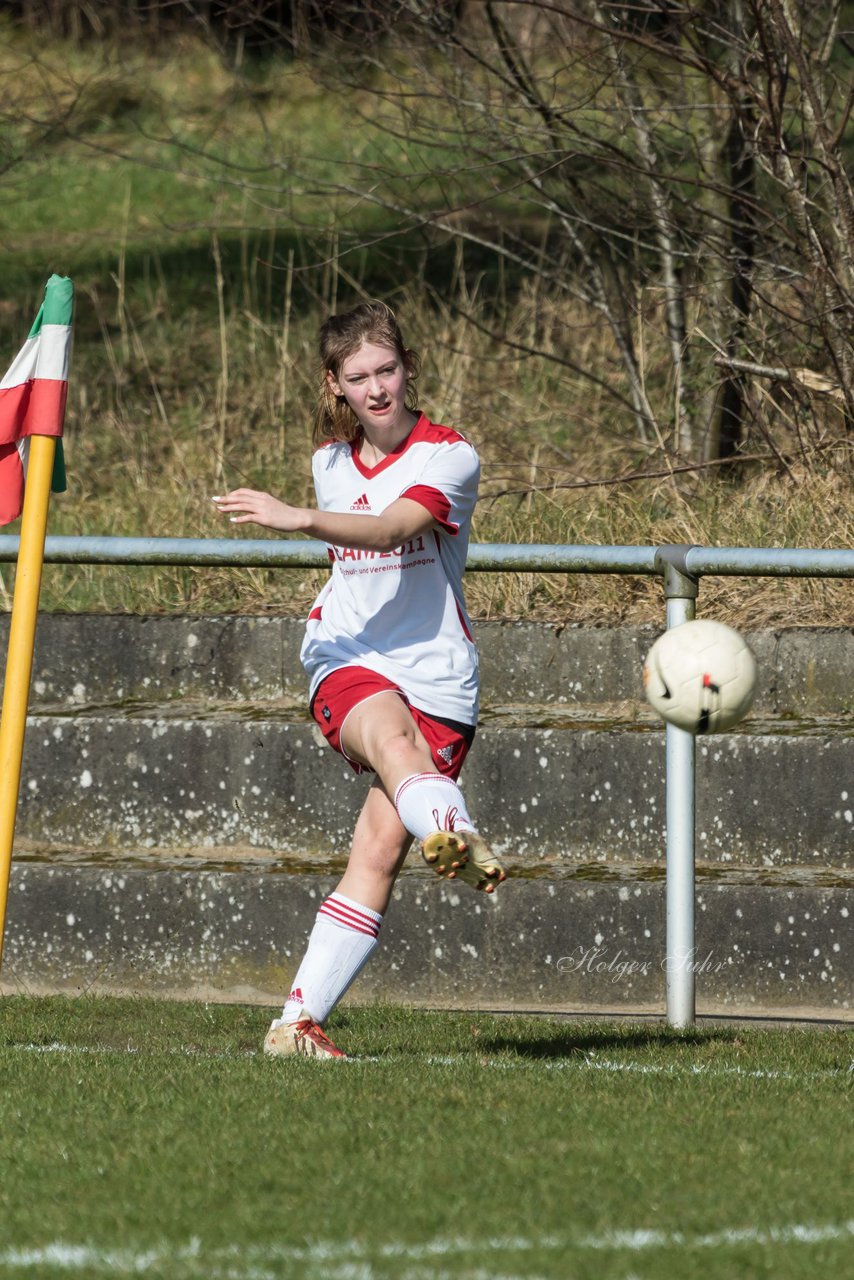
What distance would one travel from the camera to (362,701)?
482 centimetres

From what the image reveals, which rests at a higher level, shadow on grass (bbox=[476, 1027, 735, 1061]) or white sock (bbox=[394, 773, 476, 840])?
white sock (bbox=[394, 773, 476, 840])

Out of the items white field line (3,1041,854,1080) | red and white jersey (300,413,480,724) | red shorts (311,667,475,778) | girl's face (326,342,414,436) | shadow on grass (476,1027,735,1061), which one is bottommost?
shadow on grass (476,1027,735,1061)

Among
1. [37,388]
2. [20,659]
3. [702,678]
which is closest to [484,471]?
[37,388]

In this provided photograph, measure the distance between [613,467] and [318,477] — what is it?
4.35 m

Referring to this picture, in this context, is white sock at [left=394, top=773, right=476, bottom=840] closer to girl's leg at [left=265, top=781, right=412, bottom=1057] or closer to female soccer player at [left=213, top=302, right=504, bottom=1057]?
female soccer player at [left=213, top=302, right=504, bottom=1057]

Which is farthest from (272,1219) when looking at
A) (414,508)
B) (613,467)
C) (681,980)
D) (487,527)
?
(613,467)

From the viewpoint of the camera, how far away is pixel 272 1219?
10.7 ft

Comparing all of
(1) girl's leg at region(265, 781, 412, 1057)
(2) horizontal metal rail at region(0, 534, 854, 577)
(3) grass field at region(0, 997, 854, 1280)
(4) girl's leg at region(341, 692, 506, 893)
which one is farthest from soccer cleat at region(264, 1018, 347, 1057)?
(2) horizontal metal rail at region(0, 534, 854, 577)

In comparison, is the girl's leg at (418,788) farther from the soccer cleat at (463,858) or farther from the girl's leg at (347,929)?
the girl's leg at (347,929)

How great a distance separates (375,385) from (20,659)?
3.92 ft

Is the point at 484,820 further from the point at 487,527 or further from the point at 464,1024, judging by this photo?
the point at 487,527

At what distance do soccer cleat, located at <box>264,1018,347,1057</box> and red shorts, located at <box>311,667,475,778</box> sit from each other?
2.23 ft

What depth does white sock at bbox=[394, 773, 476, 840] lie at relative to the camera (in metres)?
4.48

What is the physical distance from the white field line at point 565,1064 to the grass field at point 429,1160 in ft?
0.04
